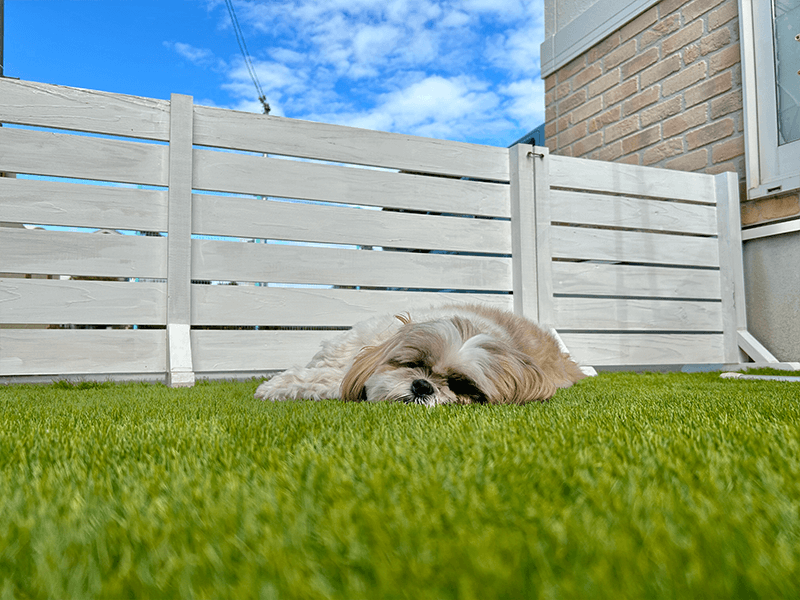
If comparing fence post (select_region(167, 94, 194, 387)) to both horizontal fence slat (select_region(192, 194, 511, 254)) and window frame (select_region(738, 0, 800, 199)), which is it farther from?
window frame (select_region(738, 0, 800, 199))

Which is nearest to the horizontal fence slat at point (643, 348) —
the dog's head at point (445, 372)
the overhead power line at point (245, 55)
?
the dog's head at point (445, 372)

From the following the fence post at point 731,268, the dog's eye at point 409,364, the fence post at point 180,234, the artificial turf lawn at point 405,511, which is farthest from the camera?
the fence post at point 731,268

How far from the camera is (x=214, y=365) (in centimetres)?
366

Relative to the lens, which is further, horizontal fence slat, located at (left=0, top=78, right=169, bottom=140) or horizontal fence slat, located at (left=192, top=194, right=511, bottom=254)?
horizontal fence slat, located at (left=192, top=194, right=511, bottom=254)

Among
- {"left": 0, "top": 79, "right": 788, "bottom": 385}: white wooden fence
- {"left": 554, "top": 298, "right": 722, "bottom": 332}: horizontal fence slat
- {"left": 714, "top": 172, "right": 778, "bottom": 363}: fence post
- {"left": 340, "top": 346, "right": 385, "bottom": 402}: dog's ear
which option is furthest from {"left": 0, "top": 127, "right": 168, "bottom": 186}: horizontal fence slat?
{"left": 714, "top": 172, "right": 778, "bottom": 363}: fence post

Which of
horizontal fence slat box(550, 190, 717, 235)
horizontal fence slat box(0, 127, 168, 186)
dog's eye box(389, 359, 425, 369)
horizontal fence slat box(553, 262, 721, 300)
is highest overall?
horizontal fence slat box(0, 127, 168, 186)

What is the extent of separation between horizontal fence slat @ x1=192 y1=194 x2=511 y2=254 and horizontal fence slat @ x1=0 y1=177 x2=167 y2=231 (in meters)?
0.28

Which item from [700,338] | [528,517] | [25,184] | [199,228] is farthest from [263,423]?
[700,338]

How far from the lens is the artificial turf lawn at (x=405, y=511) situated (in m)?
0.46

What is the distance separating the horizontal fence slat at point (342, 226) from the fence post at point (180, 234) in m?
0.10

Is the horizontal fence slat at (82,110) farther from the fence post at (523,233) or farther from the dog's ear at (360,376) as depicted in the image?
the fence post at (523,233)

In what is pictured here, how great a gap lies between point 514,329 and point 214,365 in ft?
6.67

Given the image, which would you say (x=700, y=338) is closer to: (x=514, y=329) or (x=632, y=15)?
(x=514, y=329)

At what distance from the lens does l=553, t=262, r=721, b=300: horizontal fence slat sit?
456cm
